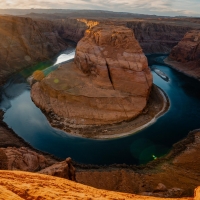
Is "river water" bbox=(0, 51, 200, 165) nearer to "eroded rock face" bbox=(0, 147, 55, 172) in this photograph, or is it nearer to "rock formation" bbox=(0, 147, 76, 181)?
"eroded rock face" bbox=(0, 147, 55, 172)

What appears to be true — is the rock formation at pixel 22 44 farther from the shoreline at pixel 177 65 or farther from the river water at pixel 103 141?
the shoreline at pixel 177 65

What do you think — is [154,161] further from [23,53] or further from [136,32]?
[136,32]

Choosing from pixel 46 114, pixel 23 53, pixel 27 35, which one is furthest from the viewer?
pixel 27 35

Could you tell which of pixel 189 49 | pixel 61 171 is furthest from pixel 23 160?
pixel 189 49

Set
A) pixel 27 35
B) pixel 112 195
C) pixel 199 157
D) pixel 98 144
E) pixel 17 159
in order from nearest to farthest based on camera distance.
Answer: pixel 112 195 < pixel 17 159 < pixel 199 157 < pixel 98 144 < pixel 27 35

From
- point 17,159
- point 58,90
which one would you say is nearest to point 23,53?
point 58,90

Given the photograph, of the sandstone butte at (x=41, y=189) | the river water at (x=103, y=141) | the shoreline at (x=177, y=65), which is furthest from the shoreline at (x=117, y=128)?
the shoreline at (x=177, y=65)

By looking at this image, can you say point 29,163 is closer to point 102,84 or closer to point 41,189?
point 41,189
